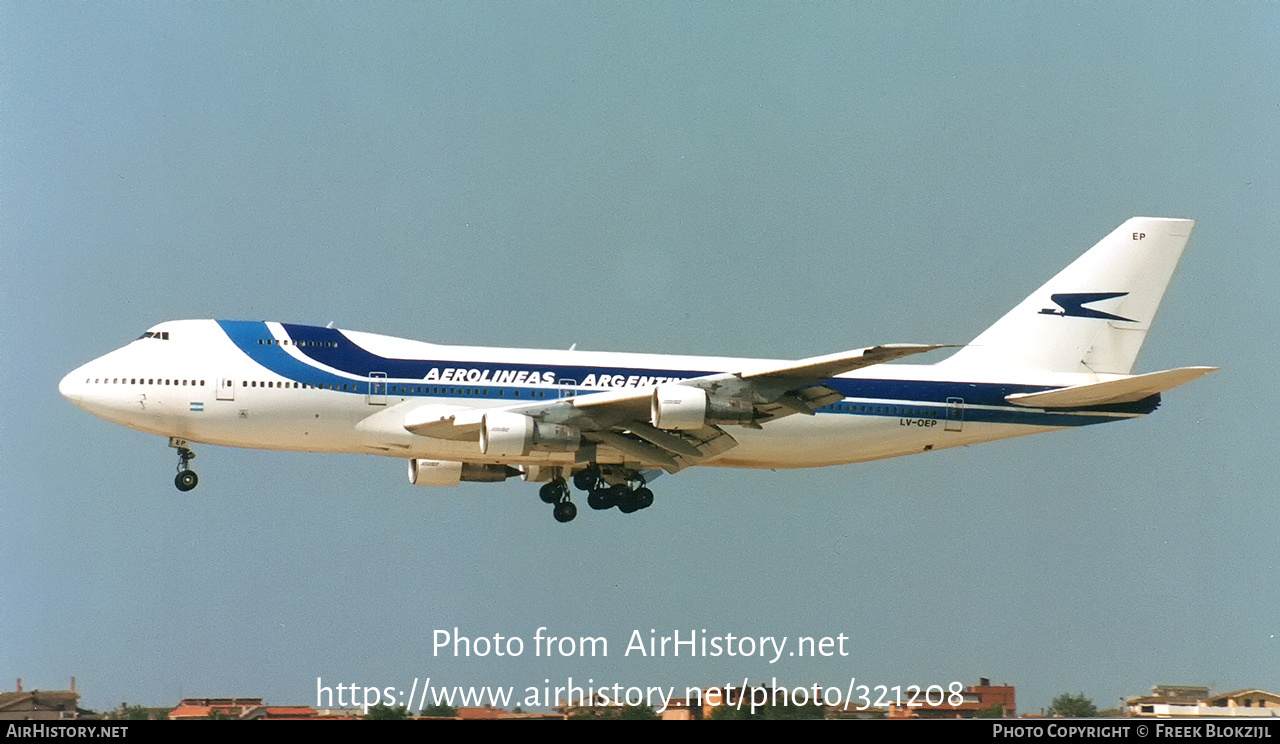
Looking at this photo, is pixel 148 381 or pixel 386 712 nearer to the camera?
pixel 386 712

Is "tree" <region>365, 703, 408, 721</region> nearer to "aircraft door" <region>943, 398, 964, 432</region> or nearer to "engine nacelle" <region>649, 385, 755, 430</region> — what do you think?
"engine nacelle" <region>649, 385, 755, 430</region>

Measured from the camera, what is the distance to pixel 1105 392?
41.9m

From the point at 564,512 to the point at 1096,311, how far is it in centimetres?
1591

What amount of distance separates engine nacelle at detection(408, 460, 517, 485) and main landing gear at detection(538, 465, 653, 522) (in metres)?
1.73

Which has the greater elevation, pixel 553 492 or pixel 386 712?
pixel 553 492

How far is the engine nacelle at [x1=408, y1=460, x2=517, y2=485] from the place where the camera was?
43688 millimetres

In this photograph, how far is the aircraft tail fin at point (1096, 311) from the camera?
44.6 m

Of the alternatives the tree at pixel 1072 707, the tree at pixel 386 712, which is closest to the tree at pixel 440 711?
the tree at pixel 386 712

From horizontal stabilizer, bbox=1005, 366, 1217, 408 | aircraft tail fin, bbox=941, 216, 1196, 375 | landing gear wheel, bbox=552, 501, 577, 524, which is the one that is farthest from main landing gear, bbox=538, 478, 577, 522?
horizontal stabilizer, bbox=1005, 366, 1217, 408

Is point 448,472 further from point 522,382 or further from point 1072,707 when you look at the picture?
point 1072,707

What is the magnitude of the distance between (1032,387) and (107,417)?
2388 centimetres

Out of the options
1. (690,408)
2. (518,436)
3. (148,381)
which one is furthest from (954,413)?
(148,381)

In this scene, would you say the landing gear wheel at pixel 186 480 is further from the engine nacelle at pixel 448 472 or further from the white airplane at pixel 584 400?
the engine nacelle at pixel 448 472

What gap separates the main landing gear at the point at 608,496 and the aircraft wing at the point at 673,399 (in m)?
2.62
